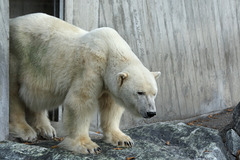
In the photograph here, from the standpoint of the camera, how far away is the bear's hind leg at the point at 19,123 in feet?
15.4

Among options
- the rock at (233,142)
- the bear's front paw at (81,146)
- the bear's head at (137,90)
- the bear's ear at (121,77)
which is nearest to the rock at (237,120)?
the rock at (233,142)

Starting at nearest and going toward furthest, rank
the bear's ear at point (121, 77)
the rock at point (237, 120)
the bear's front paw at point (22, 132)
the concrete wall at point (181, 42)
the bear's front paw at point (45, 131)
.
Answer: the bear's ear at point (121, 77)
the bear's front paw at point (22, 132)
the rock at point (237, 120)
the bear's front paw at point (45, 131)
the concrete wall at point (181, 42)

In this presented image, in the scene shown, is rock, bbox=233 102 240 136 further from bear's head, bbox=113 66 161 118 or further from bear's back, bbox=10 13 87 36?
bear's back, bbox=10 13 87 36

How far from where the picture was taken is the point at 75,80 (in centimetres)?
422

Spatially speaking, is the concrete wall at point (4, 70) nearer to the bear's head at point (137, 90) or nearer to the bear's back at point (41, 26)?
the bear's back at point (41, 26)

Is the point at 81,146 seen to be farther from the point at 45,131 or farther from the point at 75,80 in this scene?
the point at 45,131

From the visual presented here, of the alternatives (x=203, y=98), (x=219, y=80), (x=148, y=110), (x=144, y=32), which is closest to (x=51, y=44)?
(x=148, y=110)

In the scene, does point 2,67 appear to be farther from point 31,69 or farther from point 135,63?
point 135,63

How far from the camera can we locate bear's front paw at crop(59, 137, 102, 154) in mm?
3959

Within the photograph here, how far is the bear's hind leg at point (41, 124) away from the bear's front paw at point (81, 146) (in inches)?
42.7

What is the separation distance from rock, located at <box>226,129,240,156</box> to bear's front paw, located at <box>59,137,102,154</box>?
185 cm

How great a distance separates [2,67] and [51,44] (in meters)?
0.66

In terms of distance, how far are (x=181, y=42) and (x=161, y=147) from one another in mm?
3541

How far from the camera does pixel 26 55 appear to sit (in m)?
4.72
